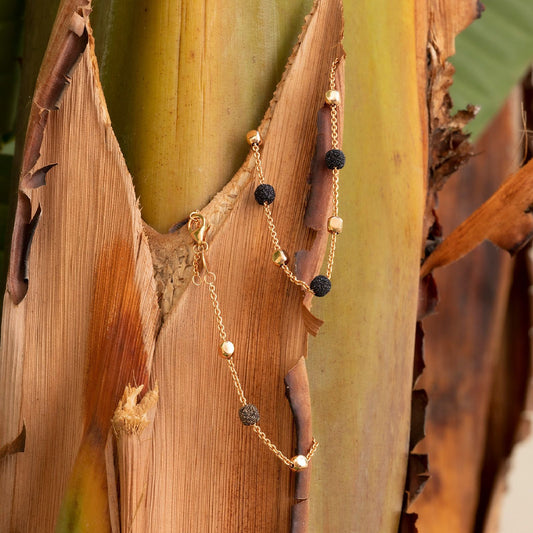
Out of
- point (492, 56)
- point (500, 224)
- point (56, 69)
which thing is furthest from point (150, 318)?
point (492, 56)

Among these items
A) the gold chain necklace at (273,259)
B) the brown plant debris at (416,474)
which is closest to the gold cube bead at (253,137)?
the gold chain necklace at (273,259)

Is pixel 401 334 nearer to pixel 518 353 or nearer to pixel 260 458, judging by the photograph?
pixel 260 458

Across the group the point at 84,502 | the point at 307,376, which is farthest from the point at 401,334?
the point at 84,502

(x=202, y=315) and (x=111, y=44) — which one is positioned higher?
(x=111, y=44)

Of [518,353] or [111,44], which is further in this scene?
[518,353]

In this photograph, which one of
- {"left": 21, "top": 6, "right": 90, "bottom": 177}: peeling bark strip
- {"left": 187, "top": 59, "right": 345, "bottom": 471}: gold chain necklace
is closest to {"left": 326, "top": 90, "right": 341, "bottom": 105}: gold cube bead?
{"left": 187, "top": 59, "right": 345, "bottom": 471}: gold chain necklace

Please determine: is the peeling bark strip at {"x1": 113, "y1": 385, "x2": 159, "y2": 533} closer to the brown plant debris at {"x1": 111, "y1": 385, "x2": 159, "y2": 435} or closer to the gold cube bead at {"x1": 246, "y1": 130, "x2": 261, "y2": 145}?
the brown plant debris at {"x1": 111, "y1": 385, "x2": 159, "y2": 435}

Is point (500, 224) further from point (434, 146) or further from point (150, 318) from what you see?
point (150, 318)

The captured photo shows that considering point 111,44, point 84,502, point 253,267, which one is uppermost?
point 111,44
